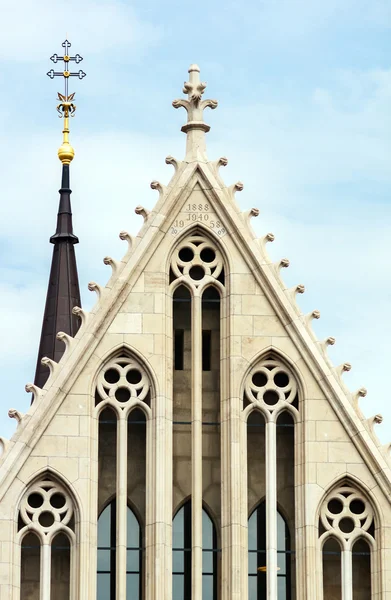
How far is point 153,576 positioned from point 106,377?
3710mm

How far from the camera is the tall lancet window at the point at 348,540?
50.8m

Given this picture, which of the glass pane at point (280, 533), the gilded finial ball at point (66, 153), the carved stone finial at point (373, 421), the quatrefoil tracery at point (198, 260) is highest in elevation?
the gilded finial ball at point (66, 153)

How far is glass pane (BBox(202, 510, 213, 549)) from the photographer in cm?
5084

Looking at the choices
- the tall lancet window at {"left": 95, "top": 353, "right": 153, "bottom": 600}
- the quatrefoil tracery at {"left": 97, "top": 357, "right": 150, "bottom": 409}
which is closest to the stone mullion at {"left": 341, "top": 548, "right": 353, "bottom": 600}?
the tall lancet window at {"left": 95, "top": 353, "right": 153, "bottom": 600}

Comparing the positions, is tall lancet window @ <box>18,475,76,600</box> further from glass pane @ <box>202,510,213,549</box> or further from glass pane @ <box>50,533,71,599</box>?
glass pane @ <box>202,510,213,549</box>

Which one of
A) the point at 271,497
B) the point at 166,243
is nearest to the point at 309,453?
the point at 271,497

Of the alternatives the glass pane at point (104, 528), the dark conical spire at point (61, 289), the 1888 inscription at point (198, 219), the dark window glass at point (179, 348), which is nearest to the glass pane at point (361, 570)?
the glass pane at point (104, 528)

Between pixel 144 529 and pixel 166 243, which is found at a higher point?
pixel 166 243

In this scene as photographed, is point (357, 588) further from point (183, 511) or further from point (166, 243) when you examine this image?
point (166, 243)

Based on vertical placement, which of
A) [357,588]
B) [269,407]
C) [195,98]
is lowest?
[357,588]

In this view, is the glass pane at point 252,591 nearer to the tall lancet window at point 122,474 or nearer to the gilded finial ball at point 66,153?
the tall lancet window at point 122,474

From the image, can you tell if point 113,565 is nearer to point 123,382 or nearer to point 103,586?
point 103,586

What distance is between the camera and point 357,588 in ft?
167

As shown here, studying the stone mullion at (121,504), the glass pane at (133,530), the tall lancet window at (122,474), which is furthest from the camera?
the glass pane at (133,530)
